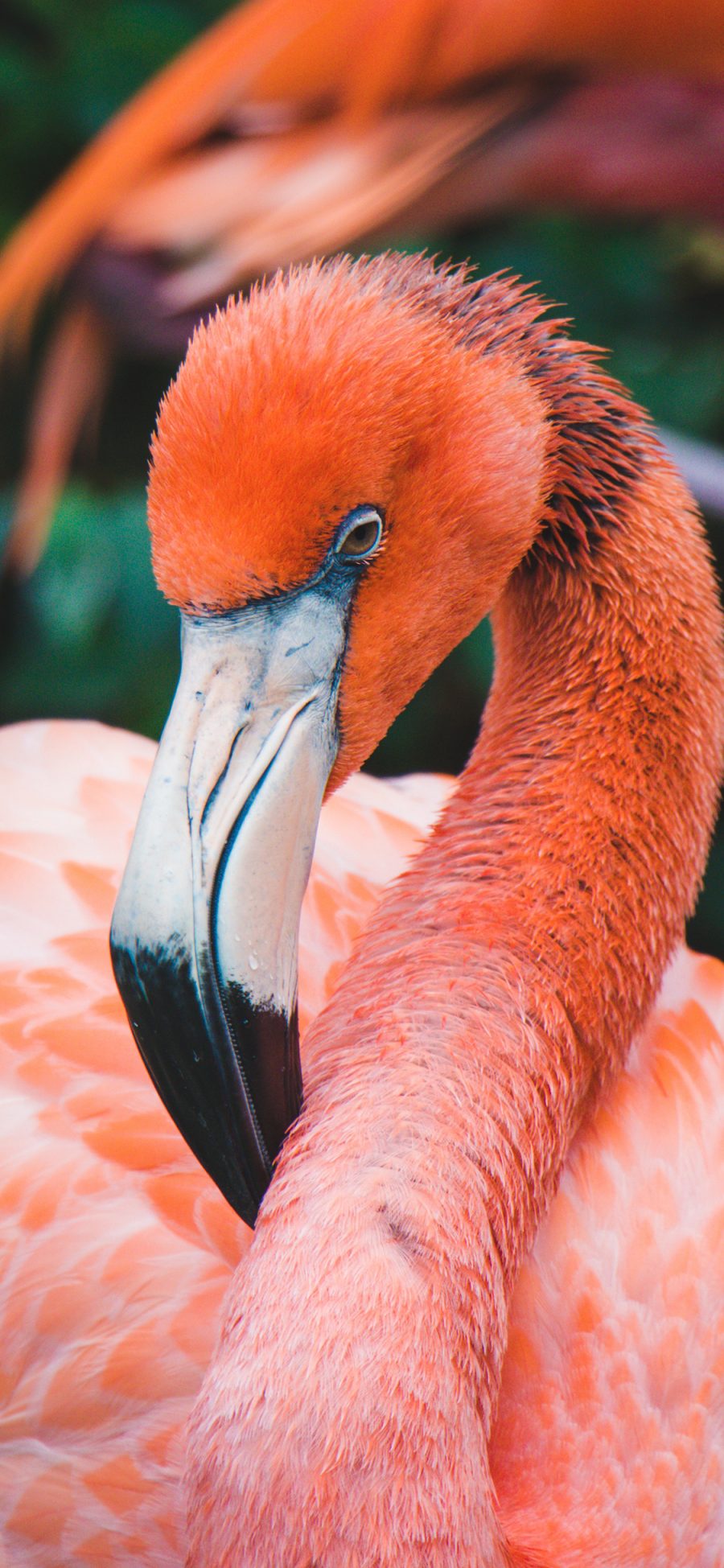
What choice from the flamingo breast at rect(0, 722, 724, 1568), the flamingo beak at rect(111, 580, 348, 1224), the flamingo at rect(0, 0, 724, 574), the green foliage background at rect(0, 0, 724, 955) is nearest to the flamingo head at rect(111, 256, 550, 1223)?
the flamingo beak at rect(111, 580, 348, 1224)

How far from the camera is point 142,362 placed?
3.64 meters

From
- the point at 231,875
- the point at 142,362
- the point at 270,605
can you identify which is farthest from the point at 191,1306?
the point at 142,362

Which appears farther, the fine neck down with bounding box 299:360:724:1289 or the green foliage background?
the green foliage background

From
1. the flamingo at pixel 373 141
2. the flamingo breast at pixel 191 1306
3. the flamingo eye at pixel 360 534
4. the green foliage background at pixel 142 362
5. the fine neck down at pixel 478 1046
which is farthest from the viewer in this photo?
the green foliage background at pixel 142 362

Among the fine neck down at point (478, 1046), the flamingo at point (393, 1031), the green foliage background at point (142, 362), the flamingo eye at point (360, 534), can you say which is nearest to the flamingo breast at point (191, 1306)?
the flamingo at point (393, 1031)

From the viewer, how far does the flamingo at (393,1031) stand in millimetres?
1342

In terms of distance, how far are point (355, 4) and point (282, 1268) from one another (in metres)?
1.81

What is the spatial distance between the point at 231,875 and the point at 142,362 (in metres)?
2.59

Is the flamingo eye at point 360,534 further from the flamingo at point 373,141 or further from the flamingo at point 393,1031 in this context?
the flamingo at point 373,141

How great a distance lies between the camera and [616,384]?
1722 mm

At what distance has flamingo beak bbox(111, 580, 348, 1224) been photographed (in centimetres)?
133

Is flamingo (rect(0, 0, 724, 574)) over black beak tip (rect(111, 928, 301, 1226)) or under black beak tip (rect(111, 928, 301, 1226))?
over

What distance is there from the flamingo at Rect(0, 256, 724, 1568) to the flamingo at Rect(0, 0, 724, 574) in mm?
593

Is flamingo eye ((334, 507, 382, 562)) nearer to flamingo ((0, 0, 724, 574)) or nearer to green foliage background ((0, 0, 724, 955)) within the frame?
flamingo ((0, 0, 724, 574))
